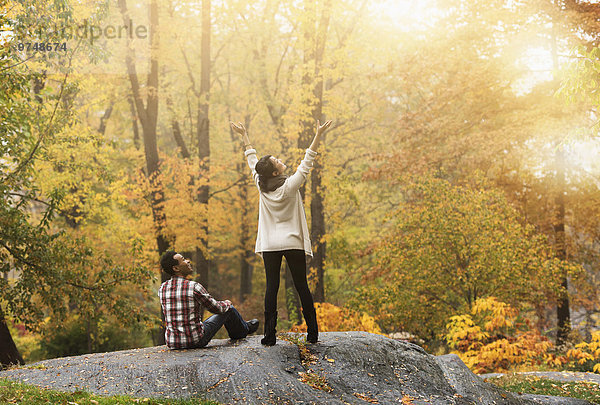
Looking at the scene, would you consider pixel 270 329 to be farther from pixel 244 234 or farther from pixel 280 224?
pixel 244 234

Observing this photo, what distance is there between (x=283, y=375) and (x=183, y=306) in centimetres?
146

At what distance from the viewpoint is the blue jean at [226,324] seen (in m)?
5.75

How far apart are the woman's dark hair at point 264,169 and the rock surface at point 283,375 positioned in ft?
6.16

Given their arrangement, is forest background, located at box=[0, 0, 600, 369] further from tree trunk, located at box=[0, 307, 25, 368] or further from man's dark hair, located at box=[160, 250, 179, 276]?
man's dark hair, located at box=[160, 250, 179, 276]

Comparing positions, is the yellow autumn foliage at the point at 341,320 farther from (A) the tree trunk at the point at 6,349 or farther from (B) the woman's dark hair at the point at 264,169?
(B) the woman's dark hair at the point at 264,169

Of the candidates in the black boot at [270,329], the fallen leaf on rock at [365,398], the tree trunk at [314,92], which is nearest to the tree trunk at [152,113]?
the tree trunk at [314,92]

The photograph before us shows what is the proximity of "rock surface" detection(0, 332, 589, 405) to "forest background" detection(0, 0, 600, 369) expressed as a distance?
9.67 ft

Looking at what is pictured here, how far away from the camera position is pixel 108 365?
512 cm

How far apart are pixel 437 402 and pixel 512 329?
6.81 m

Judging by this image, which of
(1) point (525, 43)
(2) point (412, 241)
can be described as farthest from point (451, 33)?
(2) point (412, 241)

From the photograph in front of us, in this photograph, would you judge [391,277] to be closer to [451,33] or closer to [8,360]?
[451,33]

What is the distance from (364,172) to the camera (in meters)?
14.8

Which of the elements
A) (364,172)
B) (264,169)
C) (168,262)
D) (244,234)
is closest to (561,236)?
(364,172)

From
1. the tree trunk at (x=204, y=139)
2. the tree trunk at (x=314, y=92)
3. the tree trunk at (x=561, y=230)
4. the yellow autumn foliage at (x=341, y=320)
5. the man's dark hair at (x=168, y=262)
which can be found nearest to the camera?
the man's dark hair at (x=168, y=262)
